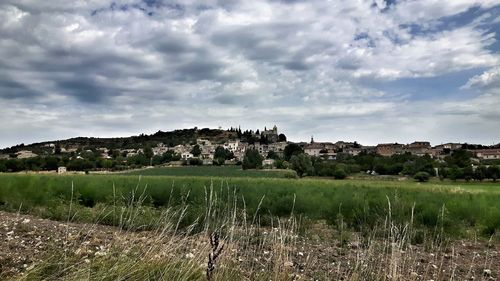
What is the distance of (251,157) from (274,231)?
99840mm

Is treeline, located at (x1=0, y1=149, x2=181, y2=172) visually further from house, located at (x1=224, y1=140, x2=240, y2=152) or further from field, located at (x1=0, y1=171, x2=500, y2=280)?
house, located at (x1=224, y1=140, x2=240, y2=152)

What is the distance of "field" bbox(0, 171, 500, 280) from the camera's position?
472 cm

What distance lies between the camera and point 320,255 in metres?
7.75

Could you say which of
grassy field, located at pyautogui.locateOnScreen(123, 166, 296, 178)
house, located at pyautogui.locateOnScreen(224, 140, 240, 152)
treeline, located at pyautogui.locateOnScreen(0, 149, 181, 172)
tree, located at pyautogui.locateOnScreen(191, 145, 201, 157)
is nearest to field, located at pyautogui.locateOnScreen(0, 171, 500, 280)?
grassy field, located at pyautogui.locateOnScreen(123, 166, 296, 178)

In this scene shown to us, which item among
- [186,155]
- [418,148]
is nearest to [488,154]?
[418,148]

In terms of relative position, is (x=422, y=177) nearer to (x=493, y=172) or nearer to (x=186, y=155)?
(x=493, y=172)

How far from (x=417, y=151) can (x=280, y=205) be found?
15026 centimetres

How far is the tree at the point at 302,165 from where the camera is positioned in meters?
91.1

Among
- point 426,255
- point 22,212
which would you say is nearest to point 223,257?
point 426,255

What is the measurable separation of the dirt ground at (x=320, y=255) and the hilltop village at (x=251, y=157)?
161ft

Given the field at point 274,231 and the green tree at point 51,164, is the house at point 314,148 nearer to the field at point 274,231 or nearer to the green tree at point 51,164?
the green tree at point 51,164

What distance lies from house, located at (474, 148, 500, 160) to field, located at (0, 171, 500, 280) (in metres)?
130

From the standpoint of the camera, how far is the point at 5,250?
657 centimetres

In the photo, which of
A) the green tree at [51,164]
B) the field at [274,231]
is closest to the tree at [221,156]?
the green tree at [51,164]
